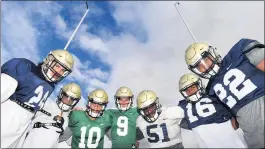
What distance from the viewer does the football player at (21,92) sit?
17.5 ft

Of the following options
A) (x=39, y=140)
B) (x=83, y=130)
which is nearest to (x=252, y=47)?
(x=83, y=130)

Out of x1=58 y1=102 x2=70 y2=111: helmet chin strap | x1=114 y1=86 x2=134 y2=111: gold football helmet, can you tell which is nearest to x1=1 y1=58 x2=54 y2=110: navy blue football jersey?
x1=58 y1=102 x2=70 y2=111: helmet chin strap

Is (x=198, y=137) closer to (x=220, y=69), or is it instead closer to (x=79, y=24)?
(x=220, y=69)

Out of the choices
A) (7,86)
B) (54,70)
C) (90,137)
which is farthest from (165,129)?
(7,86)

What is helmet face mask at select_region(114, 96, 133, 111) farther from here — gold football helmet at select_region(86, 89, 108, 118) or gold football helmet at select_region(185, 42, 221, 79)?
gold football helmet at select_region(185, 42, 221, 79)

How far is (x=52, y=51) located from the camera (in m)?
6.70

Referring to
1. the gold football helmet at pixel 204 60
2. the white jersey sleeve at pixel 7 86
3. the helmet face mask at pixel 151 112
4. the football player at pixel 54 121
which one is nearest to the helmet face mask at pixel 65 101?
the football player at pixel 54 121

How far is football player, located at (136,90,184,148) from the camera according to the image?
673 cm

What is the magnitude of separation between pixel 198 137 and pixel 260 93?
7.00 ft

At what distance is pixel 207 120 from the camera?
642 centimetres

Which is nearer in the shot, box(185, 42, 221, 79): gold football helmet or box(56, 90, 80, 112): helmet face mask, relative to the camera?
box(185, 42, 221, 79): gold football helmet

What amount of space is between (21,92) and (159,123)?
3568 millimetres

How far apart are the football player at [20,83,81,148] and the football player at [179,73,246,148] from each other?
3109 mm

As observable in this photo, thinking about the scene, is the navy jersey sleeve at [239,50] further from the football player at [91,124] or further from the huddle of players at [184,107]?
the football player at [91,124]
